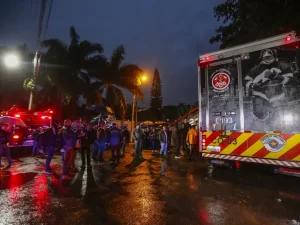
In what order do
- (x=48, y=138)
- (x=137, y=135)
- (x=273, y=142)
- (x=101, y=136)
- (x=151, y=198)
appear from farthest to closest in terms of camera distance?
1. (x=137, y=135)
2. (x=101, y=136)
3. (x=48, y=138)
4. (x=273, y=142)
5. (x=151, y=198)

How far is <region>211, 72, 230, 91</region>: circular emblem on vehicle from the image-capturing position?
7392mm

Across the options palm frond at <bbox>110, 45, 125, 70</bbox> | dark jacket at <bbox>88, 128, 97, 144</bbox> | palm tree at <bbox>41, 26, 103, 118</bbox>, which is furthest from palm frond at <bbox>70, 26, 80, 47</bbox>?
dark jacket at <bbox>88, 128, 97, 144</bbox>

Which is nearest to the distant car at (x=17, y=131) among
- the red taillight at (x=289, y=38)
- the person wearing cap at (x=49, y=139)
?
the person wearing cap at (x=49, y=139)

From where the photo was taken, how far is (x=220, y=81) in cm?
754

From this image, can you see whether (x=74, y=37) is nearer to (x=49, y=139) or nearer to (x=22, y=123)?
(x=22, y=123)

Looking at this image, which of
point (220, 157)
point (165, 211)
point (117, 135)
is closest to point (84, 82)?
point (117, 135)

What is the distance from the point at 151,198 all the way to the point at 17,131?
10.8m

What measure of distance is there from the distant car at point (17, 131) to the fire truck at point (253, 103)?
10347 millimetres

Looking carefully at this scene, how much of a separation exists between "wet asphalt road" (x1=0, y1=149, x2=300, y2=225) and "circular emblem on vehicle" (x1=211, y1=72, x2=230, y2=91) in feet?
8.71

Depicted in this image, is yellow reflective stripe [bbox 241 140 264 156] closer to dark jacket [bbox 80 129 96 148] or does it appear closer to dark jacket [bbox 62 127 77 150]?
dark jacket [bbox 62 127 77 150]

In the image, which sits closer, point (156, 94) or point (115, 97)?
point (115, 97)

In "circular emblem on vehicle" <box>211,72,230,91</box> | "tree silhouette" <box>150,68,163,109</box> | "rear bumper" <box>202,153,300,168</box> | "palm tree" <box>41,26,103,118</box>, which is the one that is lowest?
"rear bumper" <box>202,153,300,168</box>

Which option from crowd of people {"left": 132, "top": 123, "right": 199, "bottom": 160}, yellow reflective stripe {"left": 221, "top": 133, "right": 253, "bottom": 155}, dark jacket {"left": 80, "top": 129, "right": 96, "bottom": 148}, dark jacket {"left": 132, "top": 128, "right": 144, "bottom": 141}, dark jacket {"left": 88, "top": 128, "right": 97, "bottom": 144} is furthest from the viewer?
dark jacket {"left": 132, "top": 128, "right": 144, "bottom": 141}

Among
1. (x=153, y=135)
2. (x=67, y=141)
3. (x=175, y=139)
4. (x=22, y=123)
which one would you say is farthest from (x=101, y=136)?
(x=153, y=135)
